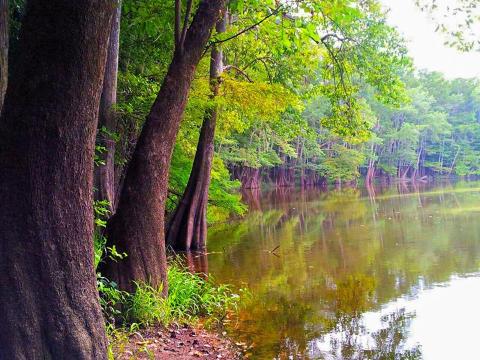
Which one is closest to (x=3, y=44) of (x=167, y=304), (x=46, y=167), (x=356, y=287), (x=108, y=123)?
(x=46, y=167)

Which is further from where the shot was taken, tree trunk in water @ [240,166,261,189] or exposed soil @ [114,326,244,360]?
tree trunk in water @ [240,166,261,189]

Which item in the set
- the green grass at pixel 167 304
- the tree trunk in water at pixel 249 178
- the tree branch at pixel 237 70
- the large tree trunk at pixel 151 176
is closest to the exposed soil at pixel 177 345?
the green grass at pixel 167 304

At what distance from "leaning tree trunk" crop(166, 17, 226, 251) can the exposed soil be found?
7.05 meters

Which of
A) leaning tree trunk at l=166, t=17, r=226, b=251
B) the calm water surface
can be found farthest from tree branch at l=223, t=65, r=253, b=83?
the calm water surface

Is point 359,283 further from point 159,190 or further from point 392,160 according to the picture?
point 392,160

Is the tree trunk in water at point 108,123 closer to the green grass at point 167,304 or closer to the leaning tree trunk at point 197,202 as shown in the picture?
the green grass at point 167,304

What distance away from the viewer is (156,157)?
5.92 metres

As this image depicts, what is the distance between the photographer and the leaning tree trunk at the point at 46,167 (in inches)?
112

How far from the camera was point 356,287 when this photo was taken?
8.77 m

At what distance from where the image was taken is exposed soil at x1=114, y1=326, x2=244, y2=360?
15.4 feet

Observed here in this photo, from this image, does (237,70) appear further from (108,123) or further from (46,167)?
(46,167)

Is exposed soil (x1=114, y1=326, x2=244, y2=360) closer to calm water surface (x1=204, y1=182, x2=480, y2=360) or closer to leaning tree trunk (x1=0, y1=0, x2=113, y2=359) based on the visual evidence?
calm water surface (x1=204, y1=182, x2=480, y2=360)

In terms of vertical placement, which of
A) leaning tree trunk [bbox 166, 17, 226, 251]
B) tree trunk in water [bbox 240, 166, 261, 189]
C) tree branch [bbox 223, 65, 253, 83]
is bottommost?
leaning tree trunk [bbox 166, 17, 226, 251]

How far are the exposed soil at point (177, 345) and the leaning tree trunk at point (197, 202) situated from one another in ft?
23.1
